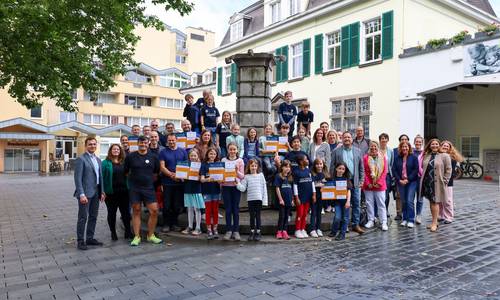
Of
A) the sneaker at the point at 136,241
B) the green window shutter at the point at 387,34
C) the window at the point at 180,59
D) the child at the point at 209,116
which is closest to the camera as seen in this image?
the sneaker at the point at 136,241

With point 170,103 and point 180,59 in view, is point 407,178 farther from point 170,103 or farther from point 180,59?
point 180,59

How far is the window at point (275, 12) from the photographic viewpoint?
2651 cm

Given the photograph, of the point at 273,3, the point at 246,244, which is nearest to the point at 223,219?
the point at 246,244

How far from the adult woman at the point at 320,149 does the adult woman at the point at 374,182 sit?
2.58 ft

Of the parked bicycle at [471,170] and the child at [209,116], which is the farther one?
the parked bicycle at [471,170]

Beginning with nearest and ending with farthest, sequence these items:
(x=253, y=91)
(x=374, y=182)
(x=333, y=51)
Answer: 1. (x=374, y=182)
2. (x=253, y=91)
3. (x=333, y=51)

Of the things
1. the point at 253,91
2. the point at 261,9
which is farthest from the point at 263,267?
the point at 261,9

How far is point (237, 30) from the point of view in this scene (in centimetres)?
3031

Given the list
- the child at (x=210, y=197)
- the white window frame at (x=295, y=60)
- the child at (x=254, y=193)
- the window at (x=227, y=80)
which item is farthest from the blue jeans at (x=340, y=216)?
the window at (x=227, y=80)

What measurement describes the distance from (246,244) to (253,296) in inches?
103

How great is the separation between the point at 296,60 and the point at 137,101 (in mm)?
31399

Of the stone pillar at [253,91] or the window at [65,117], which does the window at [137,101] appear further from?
the stone pillar at [253,91]

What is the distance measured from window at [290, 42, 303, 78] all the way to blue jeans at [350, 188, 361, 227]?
17.0 meters

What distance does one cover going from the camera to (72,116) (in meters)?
45.2
